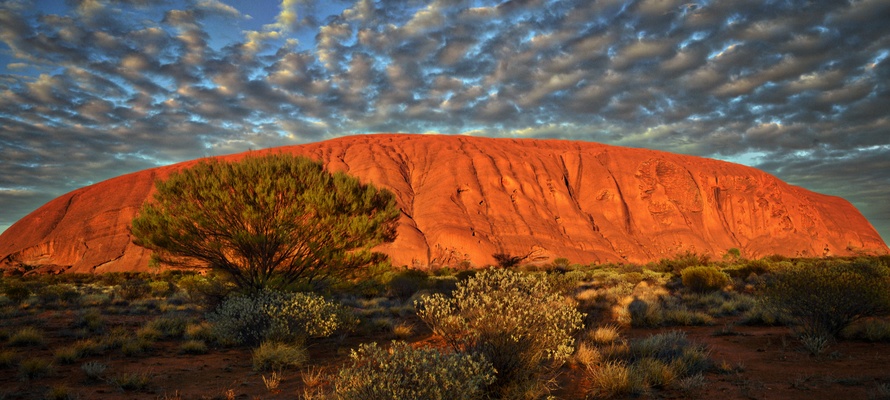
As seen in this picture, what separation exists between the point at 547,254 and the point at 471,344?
147ft

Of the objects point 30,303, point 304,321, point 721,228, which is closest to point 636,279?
point 304,321

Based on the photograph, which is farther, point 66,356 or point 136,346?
point 136,346

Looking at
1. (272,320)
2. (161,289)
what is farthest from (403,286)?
(161,289)

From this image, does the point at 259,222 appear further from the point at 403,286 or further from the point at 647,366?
the point at 647,366

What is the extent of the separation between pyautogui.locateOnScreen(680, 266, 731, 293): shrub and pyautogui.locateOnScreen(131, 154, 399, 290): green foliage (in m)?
14.1

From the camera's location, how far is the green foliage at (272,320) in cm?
958

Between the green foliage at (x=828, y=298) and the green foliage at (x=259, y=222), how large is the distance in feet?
35.0

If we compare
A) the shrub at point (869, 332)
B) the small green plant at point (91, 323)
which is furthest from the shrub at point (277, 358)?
the shrub at point (869, 332)

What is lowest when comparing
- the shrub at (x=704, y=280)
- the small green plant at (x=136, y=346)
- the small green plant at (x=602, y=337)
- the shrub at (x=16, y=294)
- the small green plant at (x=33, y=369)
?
the shrub at (x=704, y=280)

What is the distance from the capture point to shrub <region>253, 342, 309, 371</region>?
8219 mm

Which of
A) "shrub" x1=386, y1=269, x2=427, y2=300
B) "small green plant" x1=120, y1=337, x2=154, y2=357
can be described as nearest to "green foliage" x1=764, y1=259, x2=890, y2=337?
"small green plant" x1=120, y1=337, x2=154, y2=357

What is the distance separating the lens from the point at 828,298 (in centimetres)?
831

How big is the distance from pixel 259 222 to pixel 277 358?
5244 millimetres

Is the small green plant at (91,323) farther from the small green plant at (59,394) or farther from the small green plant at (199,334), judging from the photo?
the small green plant at (59,394)
